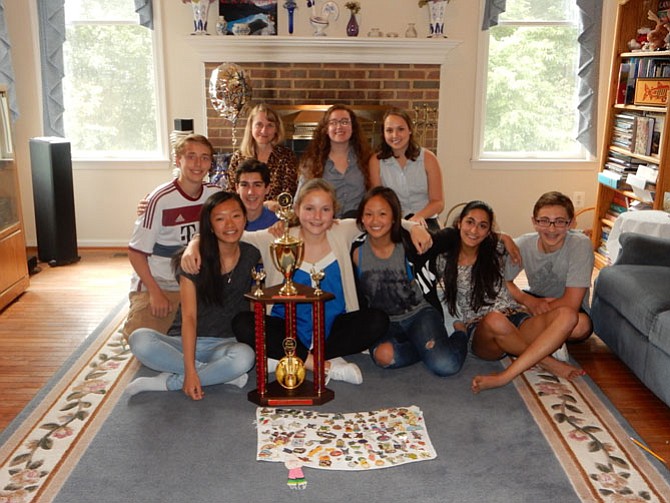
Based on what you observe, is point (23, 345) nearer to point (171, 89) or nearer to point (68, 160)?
point (68, 160)

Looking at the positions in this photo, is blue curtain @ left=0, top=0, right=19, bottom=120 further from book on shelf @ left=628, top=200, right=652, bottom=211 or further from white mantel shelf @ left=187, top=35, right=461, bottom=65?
book on shelf @ left=628, top=200, right=652, bottom=211

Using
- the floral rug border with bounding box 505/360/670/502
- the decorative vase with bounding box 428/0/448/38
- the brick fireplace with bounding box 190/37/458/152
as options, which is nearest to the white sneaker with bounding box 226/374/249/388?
the floral rug border with bounding box 505/360/670/502

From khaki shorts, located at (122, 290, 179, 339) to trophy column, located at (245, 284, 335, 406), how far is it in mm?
641

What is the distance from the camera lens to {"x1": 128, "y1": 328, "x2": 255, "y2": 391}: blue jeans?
2814mm

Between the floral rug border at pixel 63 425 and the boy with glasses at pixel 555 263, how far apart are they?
177 centimetres

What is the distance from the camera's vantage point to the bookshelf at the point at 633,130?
4277 mm

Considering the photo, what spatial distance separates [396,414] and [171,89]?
3360mm

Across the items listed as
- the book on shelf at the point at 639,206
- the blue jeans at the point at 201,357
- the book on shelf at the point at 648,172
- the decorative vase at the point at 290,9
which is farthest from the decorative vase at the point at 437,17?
the blue jeans at the point at 201,357

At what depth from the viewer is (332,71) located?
5027 mm

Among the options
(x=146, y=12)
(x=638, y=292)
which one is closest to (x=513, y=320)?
(x=638, y=292)

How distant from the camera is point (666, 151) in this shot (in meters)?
4.17

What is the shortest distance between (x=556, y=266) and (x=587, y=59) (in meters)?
2.54

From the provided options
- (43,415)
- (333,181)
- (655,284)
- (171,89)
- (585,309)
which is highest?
(171,89)

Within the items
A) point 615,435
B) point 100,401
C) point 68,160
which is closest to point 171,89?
point 68,160
